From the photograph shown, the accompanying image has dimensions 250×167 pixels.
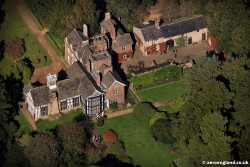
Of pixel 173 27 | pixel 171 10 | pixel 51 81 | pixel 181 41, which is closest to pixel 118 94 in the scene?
pixel 51 81

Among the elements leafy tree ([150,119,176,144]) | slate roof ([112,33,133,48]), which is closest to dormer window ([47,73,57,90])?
slate roof ([112,33,133,48])

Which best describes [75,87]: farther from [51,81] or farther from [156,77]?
[156,77]

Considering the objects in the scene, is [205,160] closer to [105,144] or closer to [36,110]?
[105,144]

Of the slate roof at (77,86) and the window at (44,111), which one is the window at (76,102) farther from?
the window at (44,111)

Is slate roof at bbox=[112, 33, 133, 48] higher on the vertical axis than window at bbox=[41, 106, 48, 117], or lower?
higher

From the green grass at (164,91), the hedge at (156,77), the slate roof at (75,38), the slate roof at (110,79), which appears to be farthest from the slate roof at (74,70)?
the green grass at (164,91)

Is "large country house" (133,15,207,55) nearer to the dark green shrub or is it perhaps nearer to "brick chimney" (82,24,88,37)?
"brick chimney" (82,24,88,37)
